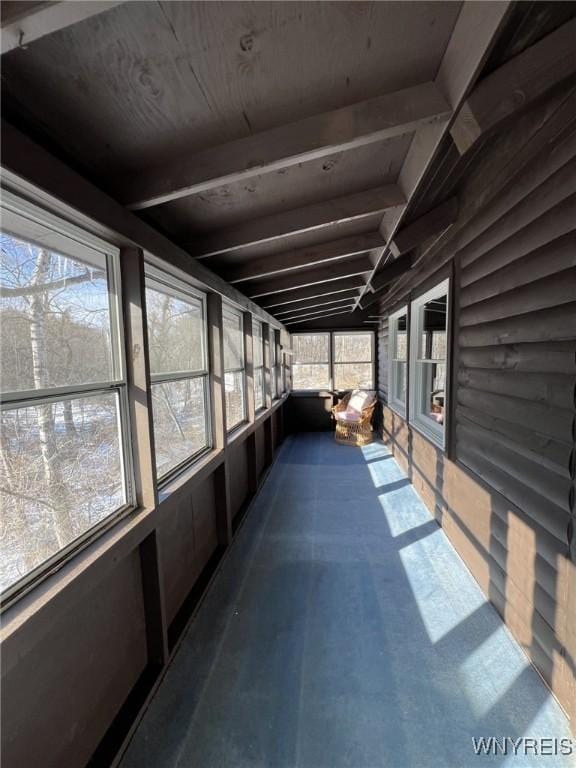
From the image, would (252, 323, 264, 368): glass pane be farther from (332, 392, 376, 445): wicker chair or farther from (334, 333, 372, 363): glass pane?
(334, 333, 372, 363): glass pane

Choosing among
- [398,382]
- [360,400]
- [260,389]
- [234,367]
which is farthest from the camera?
[360,400]

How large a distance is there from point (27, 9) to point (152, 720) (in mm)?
2377

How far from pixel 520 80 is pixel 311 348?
6095 millimetres

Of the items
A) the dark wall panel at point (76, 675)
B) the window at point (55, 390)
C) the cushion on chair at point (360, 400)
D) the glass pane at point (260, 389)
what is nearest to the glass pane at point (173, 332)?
the window at point (55, 390)

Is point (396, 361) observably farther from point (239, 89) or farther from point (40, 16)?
point (40, 16)

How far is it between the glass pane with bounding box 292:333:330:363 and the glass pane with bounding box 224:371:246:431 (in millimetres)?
3812

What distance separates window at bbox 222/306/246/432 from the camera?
314 cm

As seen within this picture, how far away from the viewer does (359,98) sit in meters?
1.15

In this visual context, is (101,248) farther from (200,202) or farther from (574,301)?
(574,301)

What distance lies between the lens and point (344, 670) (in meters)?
1.60

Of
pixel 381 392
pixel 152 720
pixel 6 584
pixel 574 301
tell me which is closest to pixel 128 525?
pixel 6 584

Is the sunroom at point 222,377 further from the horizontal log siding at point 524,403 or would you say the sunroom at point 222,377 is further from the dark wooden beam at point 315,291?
the dark wooden beam at point 315,291

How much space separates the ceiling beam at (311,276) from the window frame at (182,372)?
3.79 ft

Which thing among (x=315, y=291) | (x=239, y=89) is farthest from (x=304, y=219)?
(x=315, y=291)
